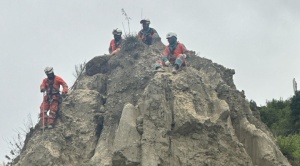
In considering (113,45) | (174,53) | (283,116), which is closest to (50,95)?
(174,53)

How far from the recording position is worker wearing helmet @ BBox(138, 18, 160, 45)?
2109 centimetres

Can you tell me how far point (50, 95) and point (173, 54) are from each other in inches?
185

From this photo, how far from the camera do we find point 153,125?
15188 millimetres

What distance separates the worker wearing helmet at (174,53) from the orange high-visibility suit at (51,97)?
3798mm

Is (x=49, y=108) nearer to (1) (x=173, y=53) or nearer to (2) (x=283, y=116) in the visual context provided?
(1) (x=173, y=53)

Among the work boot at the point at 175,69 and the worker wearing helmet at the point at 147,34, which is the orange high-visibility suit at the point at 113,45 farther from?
the work boot at the point at 175,69

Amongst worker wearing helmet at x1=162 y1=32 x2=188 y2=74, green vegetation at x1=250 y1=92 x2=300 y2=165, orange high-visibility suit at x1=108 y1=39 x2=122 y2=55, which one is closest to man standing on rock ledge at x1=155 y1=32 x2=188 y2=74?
worker wearing helmet at x1=162 y1=32 x2=188 y2=74

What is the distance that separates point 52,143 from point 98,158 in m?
1.75

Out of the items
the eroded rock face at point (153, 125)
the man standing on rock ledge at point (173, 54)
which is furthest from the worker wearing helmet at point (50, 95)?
the man standing on rock ledge at point (173, 54)

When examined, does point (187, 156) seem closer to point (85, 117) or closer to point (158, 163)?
point (158, 163)

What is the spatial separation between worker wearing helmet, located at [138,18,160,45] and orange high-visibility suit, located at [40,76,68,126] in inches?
167

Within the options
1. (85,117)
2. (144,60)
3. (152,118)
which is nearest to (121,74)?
(144,60)

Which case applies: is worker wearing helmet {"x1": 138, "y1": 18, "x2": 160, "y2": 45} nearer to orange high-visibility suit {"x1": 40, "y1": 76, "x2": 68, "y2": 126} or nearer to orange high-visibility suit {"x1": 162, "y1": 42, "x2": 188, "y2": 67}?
orange high-visibility suit {"x1": 162, "y1": 42, "x2": 188, "y2": 67}

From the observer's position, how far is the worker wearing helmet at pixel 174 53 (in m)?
17.7
